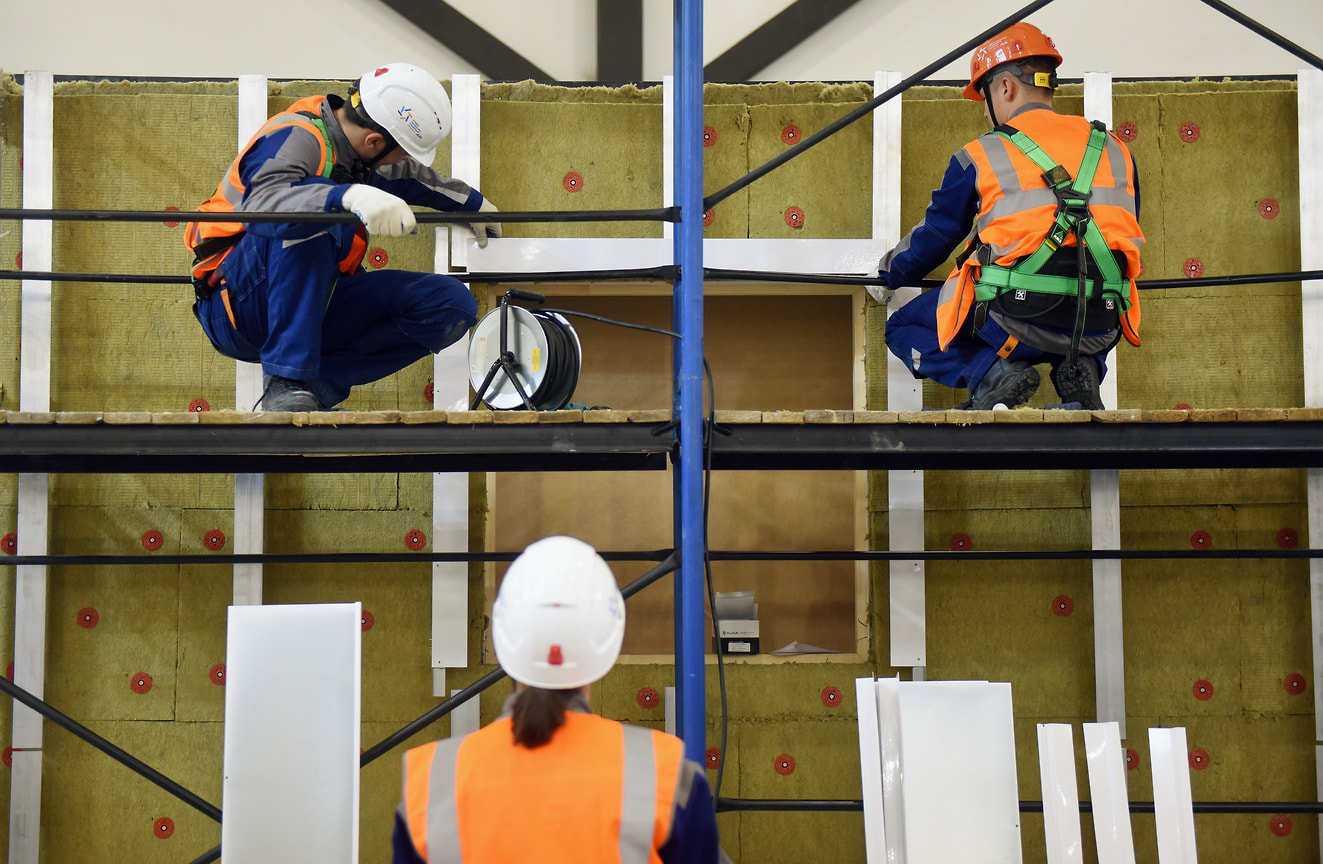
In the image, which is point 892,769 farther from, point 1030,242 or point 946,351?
point 1030,242

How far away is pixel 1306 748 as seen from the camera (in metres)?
4.45

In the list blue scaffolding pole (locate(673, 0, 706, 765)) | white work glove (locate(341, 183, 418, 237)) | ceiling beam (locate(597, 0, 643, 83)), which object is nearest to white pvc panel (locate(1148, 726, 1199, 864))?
blue scaffolding pole (locate(673, 0, 706, 765))

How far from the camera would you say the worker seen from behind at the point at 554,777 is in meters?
1.84

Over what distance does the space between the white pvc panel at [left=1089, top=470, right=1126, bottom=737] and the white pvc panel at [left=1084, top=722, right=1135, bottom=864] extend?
3.91ft

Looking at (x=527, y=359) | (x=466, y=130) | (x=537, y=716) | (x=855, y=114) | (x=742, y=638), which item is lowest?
(x=742, y=638)

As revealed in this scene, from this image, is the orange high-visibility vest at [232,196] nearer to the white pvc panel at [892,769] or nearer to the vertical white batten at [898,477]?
the vertical white batten at [898,477]

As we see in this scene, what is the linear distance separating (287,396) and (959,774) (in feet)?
8.03

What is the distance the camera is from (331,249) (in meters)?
3.55

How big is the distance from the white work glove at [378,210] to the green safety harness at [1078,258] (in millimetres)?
1934

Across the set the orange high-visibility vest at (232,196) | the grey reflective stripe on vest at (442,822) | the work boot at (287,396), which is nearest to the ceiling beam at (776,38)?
the orange high-visibility vest at (232,196)

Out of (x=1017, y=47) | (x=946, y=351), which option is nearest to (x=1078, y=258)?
(x=946, y=351)

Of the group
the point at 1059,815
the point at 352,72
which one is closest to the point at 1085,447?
the point at 1059,815

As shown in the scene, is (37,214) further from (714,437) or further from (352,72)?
(352,72)

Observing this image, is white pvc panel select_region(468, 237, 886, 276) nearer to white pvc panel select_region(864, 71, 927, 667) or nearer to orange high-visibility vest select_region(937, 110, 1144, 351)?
white pvc panel select_region(864, 71, 927, 667)
